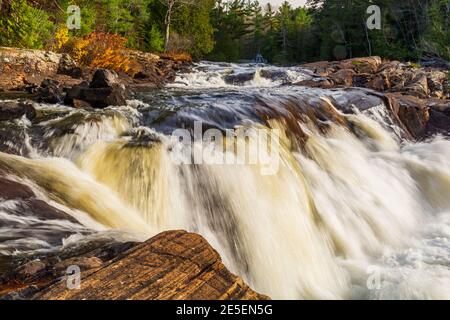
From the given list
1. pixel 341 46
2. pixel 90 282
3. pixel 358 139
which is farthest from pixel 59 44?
pixel 341 46

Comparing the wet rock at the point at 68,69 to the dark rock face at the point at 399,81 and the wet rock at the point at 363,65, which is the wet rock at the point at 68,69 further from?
the wet rock at the point at 363,65

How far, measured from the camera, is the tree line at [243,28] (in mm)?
15844

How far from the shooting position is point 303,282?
519cm

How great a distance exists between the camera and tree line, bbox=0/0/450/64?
15.8 metres

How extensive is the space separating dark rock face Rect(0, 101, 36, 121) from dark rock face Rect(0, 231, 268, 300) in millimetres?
5439

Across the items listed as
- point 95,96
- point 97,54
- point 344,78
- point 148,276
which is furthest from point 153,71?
point 148,276

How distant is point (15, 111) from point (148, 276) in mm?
6490

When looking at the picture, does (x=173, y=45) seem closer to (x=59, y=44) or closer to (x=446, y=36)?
(x=59, y=44)

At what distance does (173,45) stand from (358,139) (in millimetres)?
24629

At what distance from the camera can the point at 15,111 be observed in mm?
7574

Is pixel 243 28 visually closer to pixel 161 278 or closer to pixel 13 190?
pixel 13 190

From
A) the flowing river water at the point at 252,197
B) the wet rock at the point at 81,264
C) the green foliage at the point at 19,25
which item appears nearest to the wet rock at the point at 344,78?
the flowing river water at the point at 252,197

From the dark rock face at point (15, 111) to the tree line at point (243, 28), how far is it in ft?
24.0
